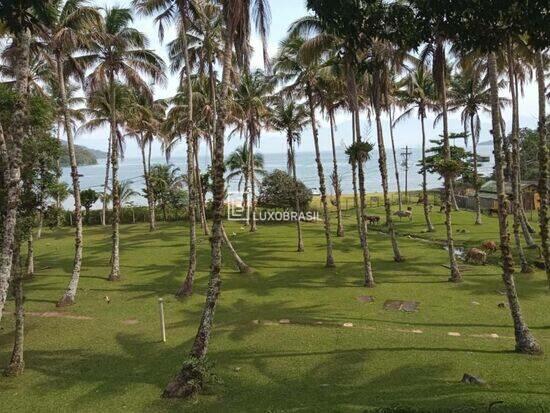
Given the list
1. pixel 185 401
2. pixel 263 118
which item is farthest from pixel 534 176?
pixel 185 401

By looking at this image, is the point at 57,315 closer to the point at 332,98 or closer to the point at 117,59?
the point at 117,59

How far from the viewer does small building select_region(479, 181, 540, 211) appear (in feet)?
127

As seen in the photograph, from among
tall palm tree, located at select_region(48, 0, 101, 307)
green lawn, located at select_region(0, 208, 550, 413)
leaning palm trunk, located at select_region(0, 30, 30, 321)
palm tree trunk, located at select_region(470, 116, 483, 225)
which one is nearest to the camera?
green lawn, located at select_region(0, 208, 550, 413)

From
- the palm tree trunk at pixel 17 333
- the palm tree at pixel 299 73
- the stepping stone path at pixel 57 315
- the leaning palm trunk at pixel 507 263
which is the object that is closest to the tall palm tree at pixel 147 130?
the palm tree at pixel 299 73

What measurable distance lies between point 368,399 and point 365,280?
1062 centimetres

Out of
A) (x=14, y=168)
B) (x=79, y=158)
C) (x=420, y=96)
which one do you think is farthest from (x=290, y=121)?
(x=79, y=158)

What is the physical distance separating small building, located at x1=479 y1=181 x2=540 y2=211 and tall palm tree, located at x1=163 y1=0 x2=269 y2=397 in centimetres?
3028

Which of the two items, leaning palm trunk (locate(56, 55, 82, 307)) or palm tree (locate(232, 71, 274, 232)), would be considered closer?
leaning palm trunk (locate(56, 55, 82, 307))

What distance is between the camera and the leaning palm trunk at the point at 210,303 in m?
10.0

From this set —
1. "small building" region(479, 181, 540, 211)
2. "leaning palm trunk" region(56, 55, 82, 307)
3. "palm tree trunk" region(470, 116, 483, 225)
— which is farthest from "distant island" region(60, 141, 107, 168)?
"small building" region(479, 181, 540, 211)

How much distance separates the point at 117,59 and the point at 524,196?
118 feet

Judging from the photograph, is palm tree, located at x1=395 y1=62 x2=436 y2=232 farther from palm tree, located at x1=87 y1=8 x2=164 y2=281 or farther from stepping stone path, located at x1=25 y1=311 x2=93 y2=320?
stepping stone path, located at x1=25 y1=311 x2=93 y2=320

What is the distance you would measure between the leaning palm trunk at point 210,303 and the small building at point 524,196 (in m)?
30.7

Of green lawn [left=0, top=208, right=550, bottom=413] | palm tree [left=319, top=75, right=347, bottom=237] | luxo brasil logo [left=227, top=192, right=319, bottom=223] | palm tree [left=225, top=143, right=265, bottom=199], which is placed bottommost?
green lawn [left=0, top=208, right=550, bottom=413]
